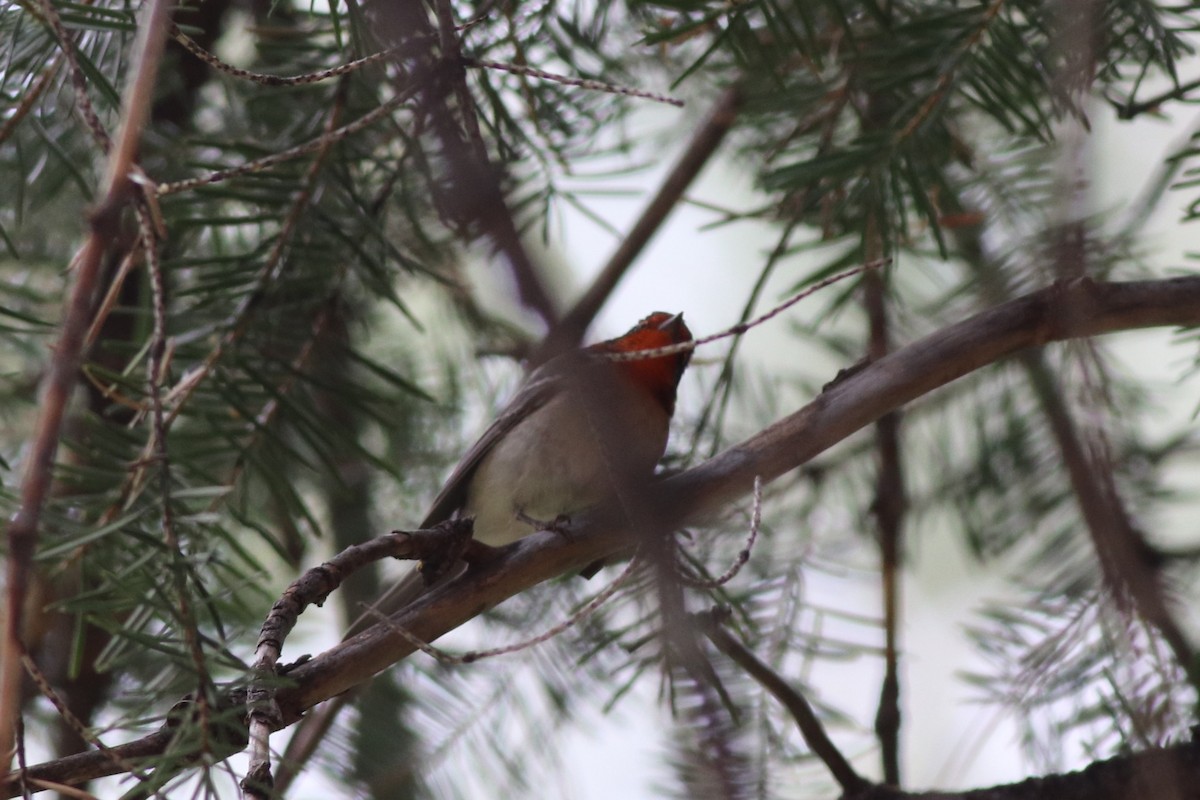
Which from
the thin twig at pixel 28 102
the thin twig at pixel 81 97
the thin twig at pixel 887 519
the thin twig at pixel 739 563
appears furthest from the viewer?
the thin twig at pixel 887 519

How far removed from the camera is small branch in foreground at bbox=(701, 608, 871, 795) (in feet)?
5.35

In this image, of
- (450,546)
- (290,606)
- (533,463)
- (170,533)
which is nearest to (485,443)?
(533,463)

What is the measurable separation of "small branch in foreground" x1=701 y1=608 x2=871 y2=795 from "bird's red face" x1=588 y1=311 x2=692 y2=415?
2.43 feet

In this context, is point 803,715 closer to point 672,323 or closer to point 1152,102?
point 1152,102

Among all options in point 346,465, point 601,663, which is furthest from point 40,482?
point 346,465

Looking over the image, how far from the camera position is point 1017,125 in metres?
2.34

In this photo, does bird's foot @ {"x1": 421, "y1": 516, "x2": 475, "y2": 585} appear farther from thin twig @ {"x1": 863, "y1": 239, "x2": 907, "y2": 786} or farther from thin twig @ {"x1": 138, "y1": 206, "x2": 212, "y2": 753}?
thin twig @ {"x1": 863, "y1": 239, "x2": 907, "y2": 786}

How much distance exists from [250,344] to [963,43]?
113cm

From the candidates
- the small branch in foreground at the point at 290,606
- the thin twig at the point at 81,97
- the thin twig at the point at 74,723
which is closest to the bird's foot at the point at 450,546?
the small branch in foreground at the point at 290,606

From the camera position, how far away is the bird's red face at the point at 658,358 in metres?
2.59

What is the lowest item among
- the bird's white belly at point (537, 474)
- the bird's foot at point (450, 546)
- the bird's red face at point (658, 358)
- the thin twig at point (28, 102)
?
the bird's foot at point (450, 546)

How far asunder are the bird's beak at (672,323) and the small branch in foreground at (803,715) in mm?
1263

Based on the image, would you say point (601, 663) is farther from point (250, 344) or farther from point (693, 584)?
point (693, 584)

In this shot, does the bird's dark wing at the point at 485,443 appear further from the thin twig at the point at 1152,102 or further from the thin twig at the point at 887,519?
the thin twig at the point at 1152,102
